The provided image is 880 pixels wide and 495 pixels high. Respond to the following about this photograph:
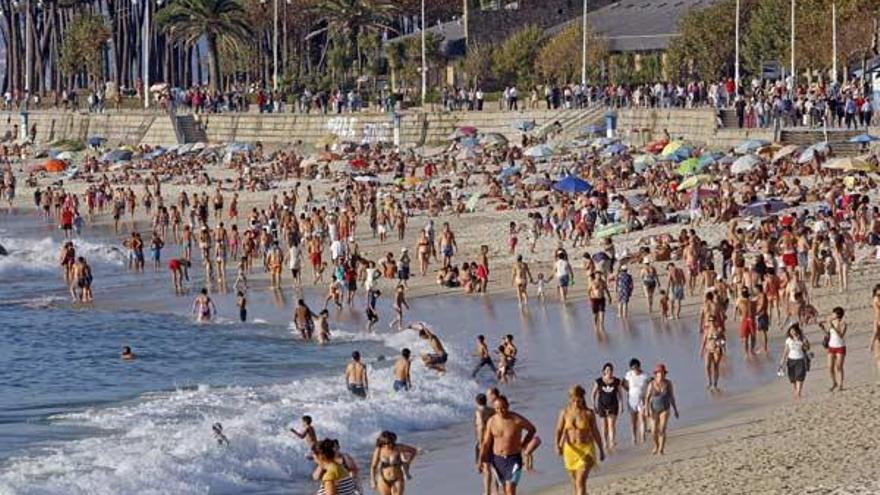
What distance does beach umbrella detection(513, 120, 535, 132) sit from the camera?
193ft

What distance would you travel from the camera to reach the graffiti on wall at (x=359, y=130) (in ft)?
213

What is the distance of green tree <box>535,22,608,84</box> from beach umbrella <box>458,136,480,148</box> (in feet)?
31.7

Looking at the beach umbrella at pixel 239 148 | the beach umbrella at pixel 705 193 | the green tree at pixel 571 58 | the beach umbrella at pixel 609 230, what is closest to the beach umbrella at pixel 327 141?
the beach umbrella at pixel 239 148

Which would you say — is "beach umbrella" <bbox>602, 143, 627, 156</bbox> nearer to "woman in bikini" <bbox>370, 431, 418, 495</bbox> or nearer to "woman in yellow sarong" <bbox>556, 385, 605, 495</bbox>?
"woman in yellow sarong" <bbox>556, 385, 605, 495</bbox>

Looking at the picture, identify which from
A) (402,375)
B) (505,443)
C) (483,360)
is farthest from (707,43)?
(505,443)

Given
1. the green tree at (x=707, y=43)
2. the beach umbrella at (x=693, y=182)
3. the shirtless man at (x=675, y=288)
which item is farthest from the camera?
the green tree at (x=707, y=43)

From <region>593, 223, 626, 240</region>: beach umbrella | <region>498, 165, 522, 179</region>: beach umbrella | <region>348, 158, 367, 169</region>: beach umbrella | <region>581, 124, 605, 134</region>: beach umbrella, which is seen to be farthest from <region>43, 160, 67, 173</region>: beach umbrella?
<region>593, 223, 626, 240</region>: beach umbrella

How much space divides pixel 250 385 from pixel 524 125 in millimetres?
33484

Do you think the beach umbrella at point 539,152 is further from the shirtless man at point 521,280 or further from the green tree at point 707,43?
the shirtless man at point 521,280

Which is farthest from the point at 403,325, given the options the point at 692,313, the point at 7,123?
the point at 7,123

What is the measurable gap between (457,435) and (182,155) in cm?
4478

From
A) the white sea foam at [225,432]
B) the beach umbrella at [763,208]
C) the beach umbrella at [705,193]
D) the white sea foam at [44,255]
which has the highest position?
the beach umbrella at [705,193]

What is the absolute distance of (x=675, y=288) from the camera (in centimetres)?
2891

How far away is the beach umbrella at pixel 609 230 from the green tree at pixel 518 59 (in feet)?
106
